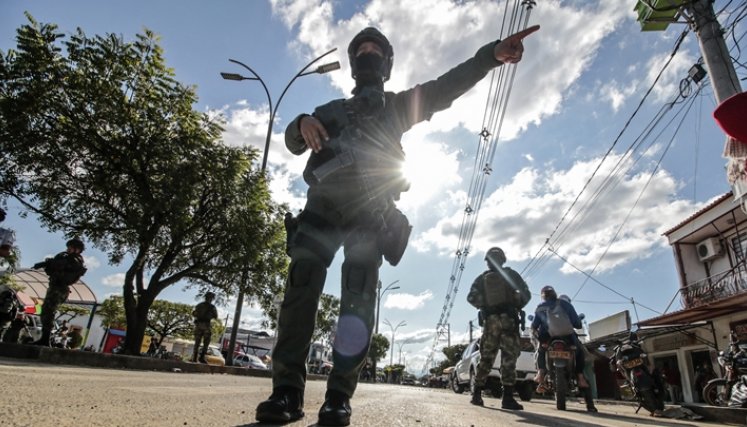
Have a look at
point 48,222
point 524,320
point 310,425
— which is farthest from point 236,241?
point 310,425

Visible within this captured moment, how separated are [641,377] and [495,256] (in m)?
2.40

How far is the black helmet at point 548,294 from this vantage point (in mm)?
5966

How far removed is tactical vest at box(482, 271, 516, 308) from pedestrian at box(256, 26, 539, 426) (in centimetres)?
361

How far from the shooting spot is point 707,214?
692 inches

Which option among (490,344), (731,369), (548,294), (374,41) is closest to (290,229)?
(374,41)

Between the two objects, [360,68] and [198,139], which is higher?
[198,139]

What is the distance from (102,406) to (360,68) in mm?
1990

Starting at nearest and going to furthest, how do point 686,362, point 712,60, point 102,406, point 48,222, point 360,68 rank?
point 102,406 < point 360,68 < point 712,60 < point 48,222 < point 686,362

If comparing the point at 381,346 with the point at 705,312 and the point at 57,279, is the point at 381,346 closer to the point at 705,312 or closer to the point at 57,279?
the point at 705,312

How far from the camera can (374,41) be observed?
241cm

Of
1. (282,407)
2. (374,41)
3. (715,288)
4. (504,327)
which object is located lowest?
(282,407)

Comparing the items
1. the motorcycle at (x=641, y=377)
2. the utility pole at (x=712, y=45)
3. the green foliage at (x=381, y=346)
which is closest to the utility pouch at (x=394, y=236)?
the motorcycle at (x=641, y=377)

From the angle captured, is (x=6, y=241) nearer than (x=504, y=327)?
No

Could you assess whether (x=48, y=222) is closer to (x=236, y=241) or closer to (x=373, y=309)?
(x=236, y=241)
